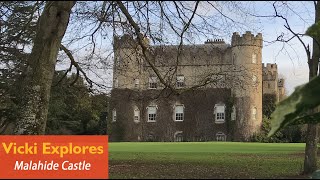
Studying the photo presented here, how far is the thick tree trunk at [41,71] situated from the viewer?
1089 cm

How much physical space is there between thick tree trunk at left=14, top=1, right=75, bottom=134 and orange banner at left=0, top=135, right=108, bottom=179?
11.1 feet

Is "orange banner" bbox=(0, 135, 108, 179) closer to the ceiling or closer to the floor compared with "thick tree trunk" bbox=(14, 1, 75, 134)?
closer to the floor

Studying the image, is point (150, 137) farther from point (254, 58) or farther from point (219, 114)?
point (254, 58)

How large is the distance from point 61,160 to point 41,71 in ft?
13.9

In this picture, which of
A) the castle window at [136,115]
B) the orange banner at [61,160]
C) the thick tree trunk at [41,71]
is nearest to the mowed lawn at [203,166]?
the orange banner at [61,160]

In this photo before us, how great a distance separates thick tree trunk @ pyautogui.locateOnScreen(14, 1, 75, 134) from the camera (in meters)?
10.9

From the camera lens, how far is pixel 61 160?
23.4ft

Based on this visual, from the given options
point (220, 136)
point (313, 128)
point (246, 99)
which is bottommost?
point (220, 136)

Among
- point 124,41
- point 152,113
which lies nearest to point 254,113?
point 152,113

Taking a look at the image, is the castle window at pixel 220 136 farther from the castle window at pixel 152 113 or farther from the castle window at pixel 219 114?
the castle window at pixel 152 113

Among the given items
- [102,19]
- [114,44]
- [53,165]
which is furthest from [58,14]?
[53,165]

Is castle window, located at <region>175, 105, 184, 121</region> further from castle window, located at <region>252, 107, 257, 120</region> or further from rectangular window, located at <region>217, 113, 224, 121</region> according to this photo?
castle window, located at <region>252, 107, 257, 120</region>

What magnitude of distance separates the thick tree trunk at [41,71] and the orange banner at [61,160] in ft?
11.1

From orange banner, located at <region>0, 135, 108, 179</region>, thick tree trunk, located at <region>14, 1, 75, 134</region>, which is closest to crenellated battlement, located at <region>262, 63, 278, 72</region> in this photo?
thick tree trunk, located at <region>14, 1, 75, 134</region>
